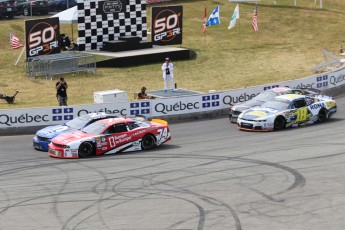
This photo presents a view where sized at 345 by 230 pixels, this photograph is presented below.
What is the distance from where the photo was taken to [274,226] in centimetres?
1580

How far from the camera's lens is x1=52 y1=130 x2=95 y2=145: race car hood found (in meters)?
23.4

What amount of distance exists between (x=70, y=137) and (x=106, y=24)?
62.5 ft

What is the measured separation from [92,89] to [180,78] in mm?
4963

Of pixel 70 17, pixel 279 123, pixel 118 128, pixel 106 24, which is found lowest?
pixel 279 123

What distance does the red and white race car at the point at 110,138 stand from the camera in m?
23.3

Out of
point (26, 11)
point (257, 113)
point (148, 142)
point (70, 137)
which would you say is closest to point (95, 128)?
point (70, 137)

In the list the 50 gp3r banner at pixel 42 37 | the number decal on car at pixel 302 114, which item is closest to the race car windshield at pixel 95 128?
the number decal on car at pixel 302 114

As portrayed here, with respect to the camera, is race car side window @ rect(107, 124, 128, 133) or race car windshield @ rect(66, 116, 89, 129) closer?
race car side window @ rect(107, 124, 128, 133)

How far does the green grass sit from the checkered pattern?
9.36 feet

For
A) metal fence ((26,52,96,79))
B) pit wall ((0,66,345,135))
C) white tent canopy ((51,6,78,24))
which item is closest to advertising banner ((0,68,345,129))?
pit wall ((0,66,345,135))

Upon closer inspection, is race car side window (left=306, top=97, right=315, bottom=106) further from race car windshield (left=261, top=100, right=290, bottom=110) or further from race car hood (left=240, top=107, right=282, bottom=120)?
race car hood (left=240, top=107, right=282, bottom=120)

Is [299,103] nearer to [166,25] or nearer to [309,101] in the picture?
[309,101]

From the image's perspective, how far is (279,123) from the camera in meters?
27.4

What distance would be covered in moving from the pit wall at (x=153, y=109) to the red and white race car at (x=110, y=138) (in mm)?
Result: 3468
